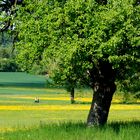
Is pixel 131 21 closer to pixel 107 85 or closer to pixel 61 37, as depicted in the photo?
pixel 61 37

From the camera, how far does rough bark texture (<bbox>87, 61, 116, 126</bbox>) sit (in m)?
20.9

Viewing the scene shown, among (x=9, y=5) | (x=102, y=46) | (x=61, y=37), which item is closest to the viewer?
(x=102, y=46)

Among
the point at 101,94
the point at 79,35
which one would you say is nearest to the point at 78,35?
the point at 79,35

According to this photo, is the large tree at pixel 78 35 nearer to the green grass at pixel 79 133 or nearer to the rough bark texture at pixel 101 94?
the rough bark texture at pixel 101 94

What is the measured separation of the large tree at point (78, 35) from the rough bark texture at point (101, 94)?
71 cm

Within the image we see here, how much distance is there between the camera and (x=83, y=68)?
60.2 ft

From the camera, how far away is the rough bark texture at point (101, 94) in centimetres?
2086

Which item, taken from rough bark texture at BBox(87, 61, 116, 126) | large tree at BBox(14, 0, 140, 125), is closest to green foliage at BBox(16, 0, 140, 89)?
large tree at BBox(14, 0, 140, 125)

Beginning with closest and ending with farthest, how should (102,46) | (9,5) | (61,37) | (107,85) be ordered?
(102,46)
(61,37)
(107,85)
(9,5)

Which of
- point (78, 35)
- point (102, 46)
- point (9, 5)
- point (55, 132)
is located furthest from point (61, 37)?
point (9, 5)

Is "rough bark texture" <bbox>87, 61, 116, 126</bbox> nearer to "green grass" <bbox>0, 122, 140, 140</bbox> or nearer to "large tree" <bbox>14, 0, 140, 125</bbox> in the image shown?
"large tree" <bbox>14, 0, 140, 125</bbox>

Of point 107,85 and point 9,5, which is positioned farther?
point 9,5

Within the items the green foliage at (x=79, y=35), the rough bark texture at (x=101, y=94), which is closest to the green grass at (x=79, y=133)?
the rough bark texture at (x=101, y=94)

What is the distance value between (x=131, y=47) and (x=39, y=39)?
297 cm
